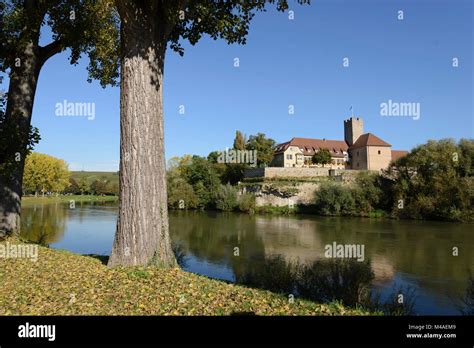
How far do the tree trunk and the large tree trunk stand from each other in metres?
4.31

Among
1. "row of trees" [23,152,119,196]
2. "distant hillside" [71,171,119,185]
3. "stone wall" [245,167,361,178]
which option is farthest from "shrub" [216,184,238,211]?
"distant hillside" [71,171,119,185]

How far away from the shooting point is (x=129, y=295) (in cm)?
507

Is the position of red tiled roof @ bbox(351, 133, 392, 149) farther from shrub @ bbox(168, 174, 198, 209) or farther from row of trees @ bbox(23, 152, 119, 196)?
row of trees @ bbox(23, 152, 119, 196)

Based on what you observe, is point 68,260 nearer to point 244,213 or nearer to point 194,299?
point 194,299

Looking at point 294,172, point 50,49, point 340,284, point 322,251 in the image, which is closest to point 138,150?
point 340,284

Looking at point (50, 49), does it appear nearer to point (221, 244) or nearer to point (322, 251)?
point (221, 244)

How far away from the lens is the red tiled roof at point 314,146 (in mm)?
62741

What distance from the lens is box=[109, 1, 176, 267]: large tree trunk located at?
651 cm

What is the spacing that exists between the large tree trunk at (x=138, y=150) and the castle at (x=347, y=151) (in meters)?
52.4

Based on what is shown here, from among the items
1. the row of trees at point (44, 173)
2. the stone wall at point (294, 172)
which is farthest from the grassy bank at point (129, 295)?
the row of trees at point (44, 173)

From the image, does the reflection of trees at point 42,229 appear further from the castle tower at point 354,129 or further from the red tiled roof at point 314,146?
the castle tower at point 354,129

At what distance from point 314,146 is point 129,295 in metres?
61.0

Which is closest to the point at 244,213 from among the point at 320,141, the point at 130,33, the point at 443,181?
the point at 443,181
